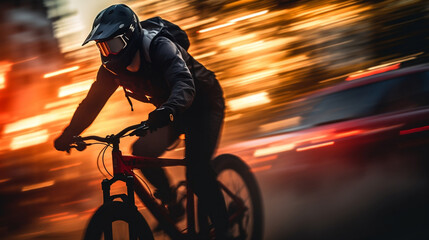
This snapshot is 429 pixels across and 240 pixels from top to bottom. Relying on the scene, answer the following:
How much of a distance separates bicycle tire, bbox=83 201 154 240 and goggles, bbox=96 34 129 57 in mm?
910

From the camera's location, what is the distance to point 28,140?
25.4 ft

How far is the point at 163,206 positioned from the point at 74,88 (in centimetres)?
516

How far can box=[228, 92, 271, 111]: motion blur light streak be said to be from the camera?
7336 millimetres

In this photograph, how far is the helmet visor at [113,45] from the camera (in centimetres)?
286

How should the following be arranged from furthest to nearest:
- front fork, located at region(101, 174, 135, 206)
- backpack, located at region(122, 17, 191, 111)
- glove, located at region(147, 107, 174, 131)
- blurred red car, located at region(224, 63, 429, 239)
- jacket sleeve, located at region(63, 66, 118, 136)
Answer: blurred red car, located at region(224, 63, 429, 239)
jacket sleeve, located at region(63, 66, 118, 136)
backpack, located at region(122, 17, 191, 111)
front fork, located at region(101, 174, 135, 206)
glove, located at region(147, 107, 174, 131)

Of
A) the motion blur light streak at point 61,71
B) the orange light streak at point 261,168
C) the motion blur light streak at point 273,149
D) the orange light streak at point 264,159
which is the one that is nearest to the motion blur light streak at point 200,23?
the motion blur light streak at point 61,71

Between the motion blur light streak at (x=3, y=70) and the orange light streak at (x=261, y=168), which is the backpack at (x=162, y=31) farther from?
the motion blur light streak at (x=3, y=70)

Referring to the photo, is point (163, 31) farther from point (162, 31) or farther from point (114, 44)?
point (114, 44)

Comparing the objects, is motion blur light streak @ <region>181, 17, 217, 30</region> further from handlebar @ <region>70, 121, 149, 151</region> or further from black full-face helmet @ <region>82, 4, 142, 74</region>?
handlebar @ <region>70, 121, 149, 151</region>

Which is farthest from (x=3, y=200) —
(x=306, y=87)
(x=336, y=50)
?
(x=336, y=50)

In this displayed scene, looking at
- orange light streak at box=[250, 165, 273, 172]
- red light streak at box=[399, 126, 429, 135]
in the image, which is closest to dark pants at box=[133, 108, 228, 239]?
orange light streak at box=[250, 165, 273, 172]

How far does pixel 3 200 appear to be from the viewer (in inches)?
294

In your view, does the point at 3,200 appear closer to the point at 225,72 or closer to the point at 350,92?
the point at 225,72

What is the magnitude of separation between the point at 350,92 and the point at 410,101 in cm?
57
